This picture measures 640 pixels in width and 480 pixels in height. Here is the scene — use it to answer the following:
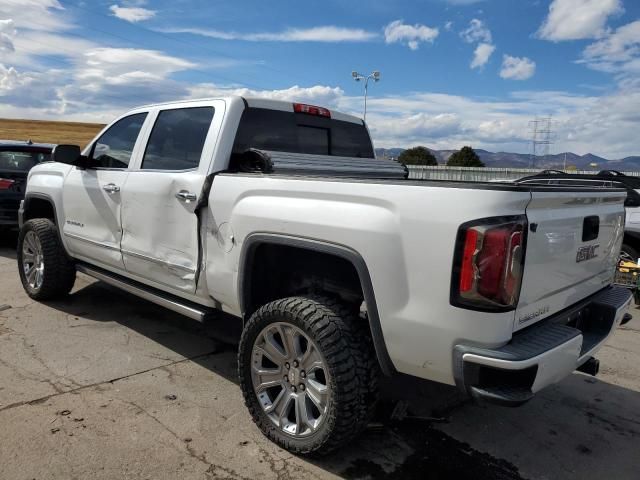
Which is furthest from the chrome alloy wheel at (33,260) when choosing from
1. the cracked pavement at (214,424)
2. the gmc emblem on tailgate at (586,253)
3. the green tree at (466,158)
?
the green tree at (466,158)

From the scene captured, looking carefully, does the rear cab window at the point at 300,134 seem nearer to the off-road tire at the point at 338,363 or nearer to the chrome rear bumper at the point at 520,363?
the off-road tire at the point at 338,363

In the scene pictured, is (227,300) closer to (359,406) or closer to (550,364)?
(359,406)

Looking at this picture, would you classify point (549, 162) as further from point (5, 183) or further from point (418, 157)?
point (5, 183)

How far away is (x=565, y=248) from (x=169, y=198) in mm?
2501

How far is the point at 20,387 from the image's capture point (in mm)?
3627

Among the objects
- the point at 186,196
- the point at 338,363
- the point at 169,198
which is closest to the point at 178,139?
the point at 169,198

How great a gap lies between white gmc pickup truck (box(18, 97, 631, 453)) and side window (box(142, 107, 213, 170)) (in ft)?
0.04

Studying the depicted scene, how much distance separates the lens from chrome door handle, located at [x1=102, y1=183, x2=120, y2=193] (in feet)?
14.1

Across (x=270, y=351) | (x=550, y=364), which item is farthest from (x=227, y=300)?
(x=550, y=364)

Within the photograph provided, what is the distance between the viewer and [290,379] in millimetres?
2992

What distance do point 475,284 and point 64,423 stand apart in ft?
8.24

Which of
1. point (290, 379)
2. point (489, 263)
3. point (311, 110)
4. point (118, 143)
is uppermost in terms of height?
point (311, 110)

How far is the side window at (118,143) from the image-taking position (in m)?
4.40

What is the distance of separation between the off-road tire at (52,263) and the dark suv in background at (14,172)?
138 inches
